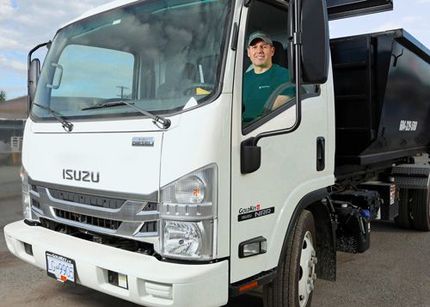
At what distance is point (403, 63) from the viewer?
5.37m

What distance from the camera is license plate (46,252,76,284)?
3.08m

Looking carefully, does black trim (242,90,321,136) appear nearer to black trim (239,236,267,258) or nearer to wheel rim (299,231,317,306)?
black trim (239,236,267,258)

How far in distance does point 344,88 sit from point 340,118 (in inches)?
12.0

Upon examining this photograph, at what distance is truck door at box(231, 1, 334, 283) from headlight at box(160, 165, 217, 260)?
0.55 ft

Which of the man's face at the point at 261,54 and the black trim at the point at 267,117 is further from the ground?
the man's face at the point at 261,54

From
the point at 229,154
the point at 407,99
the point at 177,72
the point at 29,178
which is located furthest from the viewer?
the point at 407,99

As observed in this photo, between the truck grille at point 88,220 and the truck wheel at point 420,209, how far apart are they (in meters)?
5.37

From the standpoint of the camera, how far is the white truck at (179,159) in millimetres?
2762

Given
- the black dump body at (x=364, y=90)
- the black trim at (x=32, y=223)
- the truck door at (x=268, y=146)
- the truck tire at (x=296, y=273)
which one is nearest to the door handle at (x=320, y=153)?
the truck door at (x=268, y=146)

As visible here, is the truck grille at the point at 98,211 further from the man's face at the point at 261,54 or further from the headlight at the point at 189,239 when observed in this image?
the man's face at the point at 261,54

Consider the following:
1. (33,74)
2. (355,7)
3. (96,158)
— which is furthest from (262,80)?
(355,7)

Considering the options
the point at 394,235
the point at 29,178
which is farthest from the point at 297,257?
the point at 394,235

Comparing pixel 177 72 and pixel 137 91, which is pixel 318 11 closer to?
pixel 177 72

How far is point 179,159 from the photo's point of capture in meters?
2.76
